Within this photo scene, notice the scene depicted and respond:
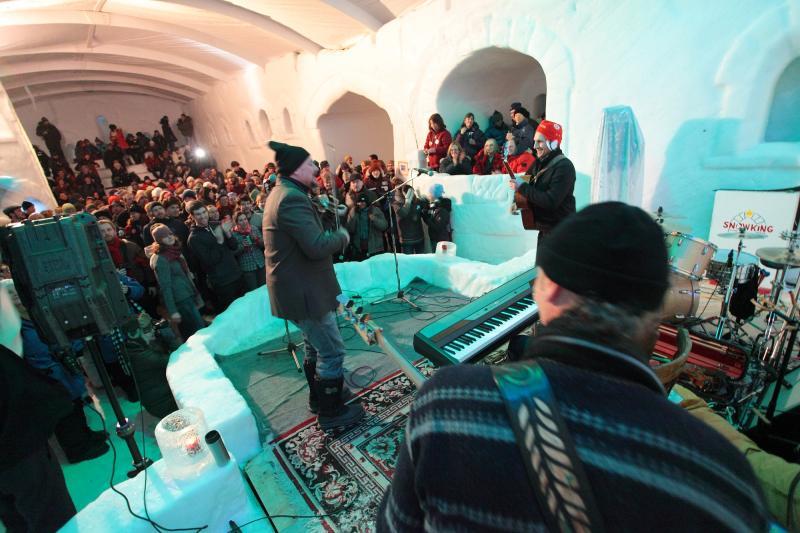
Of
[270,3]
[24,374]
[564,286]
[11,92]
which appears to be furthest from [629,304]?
[11,92]

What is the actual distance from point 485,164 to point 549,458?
307 inches

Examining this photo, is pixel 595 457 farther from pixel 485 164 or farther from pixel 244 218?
pixel 485 164

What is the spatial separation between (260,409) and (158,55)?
1567 centimetres

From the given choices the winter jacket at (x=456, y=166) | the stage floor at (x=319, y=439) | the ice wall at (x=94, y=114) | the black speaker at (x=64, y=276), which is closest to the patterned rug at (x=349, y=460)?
the stage floor at (x=319, y=439)

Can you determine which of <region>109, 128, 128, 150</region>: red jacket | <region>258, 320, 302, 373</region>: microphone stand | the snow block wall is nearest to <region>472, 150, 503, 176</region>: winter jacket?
the snow block wall

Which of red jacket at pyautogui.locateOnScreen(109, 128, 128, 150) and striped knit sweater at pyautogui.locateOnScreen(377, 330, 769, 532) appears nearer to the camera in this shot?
striped knit sweater at pyautogui.locateOnScreen(377, 330, 769, 532)

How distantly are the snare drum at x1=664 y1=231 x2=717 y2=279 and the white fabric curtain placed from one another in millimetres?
1782

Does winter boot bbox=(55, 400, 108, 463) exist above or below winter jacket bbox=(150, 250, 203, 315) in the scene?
below

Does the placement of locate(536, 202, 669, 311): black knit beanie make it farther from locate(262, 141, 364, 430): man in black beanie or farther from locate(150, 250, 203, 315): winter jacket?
locate(150, 250, 203, 315): winter jacket

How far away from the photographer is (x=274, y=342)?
179 inches

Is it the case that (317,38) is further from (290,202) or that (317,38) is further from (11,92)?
(11,92)

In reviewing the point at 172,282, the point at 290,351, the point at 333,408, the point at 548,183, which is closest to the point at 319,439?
the point at 333,408

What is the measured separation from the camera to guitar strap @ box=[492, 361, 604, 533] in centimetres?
61

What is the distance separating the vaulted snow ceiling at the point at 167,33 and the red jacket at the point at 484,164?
11.4ft
